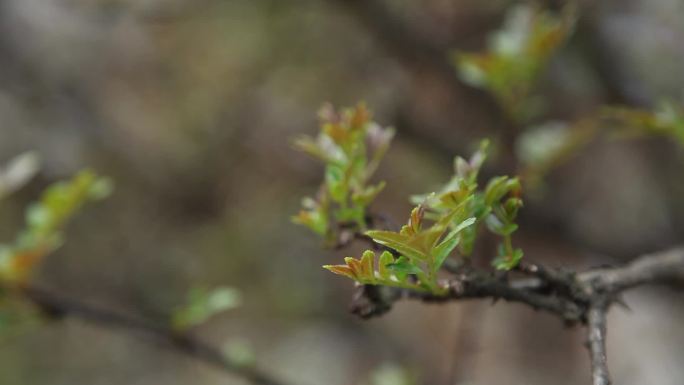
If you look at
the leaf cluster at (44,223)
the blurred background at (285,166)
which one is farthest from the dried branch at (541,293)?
the blurred background at (285,166)

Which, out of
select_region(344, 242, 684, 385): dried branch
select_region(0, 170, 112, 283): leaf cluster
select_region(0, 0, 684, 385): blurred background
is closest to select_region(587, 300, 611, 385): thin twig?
select_region(344, 242, 684, 385): dried branch

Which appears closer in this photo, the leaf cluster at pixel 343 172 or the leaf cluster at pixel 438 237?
the leaf cluster at pixel 438 237

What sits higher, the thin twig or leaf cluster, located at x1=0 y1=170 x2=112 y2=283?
leaf cluster, located at x1=0 y1=170 x2=112 y2=283

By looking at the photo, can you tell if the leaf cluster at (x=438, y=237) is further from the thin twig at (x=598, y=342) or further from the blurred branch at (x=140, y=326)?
the blurred branch at (x=140, y=326)

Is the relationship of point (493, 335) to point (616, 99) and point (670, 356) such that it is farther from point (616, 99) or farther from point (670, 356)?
point (616, 99)

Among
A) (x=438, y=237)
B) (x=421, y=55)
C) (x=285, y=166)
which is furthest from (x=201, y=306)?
(x=285, y=166)

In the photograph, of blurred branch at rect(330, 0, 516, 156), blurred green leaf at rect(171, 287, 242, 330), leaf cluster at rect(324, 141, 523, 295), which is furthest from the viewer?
blurred branch at rect(330, 0, 516, 156)

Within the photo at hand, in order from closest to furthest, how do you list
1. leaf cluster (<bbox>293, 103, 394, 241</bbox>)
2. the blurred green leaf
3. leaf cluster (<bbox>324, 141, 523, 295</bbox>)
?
leaf cluster (<bbox>324, 141, 523, 295</bbox>) → leaf cluster (<bbox>293, 103, 394, 241</bbox>) → the blurred green leaf

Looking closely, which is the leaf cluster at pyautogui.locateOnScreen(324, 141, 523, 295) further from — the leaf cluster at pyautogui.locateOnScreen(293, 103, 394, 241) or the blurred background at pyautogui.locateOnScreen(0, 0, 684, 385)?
the blurred background at pyautogui.locateOnScreen(0, 0, 684, 385)

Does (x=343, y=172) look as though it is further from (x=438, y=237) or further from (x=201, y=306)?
(x=201, y=306)

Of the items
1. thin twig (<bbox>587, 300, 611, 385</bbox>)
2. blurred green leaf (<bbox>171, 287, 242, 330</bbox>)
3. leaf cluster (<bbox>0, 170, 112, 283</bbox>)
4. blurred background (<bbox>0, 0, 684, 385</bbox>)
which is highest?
blurred background (<bbox>0, 0, 684, 385</bbox>)
